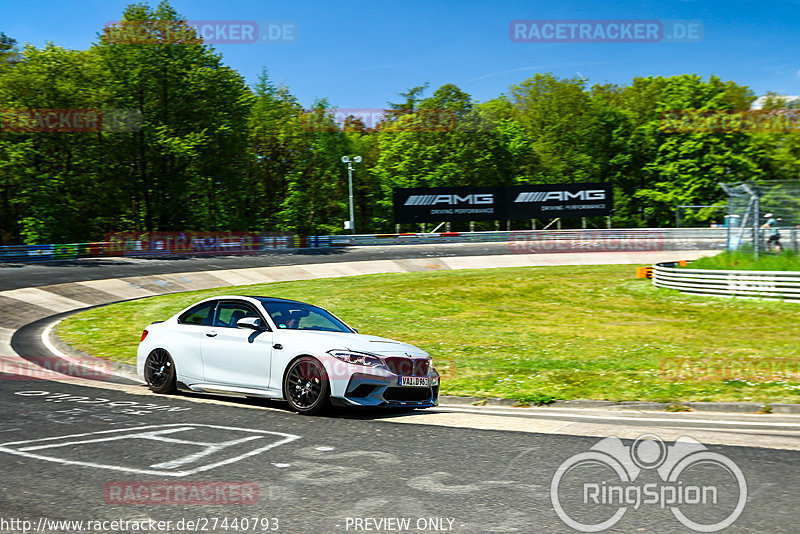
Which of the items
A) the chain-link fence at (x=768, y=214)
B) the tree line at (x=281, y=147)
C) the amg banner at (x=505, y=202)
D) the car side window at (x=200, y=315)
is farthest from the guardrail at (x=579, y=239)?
the car side window at (x=200, y=315)

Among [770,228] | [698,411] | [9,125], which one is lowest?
[698,411]

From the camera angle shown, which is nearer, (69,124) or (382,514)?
(382,514)

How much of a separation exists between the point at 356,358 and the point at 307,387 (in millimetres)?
738

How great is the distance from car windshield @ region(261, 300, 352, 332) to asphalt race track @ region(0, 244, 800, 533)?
3.75 ft

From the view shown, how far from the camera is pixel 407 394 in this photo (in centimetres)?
937

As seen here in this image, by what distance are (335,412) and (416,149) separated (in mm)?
63635

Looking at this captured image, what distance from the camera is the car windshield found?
9.91 meters

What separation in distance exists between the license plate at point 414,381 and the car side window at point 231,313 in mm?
2297

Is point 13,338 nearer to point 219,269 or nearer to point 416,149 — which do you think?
point 219,269

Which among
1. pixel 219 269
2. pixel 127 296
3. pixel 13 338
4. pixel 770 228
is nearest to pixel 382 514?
Result: pixel 13 338

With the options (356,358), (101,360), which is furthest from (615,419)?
(101,360)

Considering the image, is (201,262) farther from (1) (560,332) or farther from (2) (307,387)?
(2) (307,387)

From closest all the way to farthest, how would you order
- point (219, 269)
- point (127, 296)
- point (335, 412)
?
point (335, 412), point (127, 296), point (219, 269)

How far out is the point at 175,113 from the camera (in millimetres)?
54375
